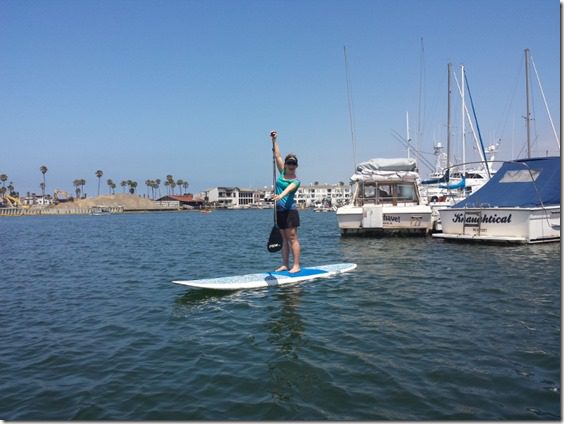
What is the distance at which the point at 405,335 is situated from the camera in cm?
614

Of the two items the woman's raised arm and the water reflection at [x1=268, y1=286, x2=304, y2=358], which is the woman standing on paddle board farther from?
the water reflection at [x1=268, y1=286, x2=304, y2=358]

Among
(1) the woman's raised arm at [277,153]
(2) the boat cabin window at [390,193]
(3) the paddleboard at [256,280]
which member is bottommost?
(3) the paddleboard at [256,280]

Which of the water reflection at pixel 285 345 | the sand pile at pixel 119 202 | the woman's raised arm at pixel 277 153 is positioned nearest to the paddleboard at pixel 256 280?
the water reflection at pixel 285 345

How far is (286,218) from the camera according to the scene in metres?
9.24

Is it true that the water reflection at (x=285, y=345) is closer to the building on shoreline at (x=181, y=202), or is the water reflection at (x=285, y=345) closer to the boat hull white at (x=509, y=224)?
the boat hull white at (x=509, y=224)

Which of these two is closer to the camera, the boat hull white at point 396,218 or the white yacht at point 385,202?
the boat hull white at point 396,218

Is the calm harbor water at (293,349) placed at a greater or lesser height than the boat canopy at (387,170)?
lesser

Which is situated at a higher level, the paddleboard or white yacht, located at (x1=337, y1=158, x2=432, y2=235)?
white yacht, located at (x1=337, y1=158, x2=432, y2=235)

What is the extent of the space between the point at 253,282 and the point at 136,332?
10.4 feet

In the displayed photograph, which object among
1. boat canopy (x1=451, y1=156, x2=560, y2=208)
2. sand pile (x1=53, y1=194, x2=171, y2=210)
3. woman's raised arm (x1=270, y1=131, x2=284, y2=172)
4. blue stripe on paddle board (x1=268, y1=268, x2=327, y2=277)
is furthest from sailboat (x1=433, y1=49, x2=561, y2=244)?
sand pile (x1=53, y1=194, x2=171, y2=210)

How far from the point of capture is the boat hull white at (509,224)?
16609 mm

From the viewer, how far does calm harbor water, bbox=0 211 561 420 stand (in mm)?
4215

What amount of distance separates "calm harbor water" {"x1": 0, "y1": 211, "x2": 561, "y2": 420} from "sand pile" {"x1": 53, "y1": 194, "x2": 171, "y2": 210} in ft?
480

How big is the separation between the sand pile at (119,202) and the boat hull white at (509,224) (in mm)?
141762
